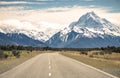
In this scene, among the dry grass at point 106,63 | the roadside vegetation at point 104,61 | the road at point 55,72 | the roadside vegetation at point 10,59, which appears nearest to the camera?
the road at point 55,72

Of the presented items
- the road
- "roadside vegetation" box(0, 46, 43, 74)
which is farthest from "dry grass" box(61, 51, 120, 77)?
"roadside vegetation" box(0, 46, 43, 74)

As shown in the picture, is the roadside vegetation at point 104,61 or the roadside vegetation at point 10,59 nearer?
the roadside vegetation at point 104,61

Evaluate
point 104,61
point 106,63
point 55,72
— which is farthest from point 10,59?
point 55,72

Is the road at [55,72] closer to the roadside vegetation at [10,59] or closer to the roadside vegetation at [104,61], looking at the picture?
the roadside vegetation at [104,61]

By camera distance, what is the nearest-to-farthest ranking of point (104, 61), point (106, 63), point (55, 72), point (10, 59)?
point (55, 72), point (106, 63), point (104, 61), point (10, 59)

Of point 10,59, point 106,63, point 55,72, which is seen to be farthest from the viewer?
point 10,59

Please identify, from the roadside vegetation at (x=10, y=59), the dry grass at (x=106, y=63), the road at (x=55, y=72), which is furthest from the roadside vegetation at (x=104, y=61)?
the roadside vegetation at (x=10, y=59)

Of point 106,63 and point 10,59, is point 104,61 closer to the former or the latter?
point 106,63

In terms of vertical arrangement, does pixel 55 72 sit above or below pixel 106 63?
below

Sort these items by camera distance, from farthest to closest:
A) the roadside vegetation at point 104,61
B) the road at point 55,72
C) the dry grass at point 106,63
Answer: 1. the roadside vegetation at point 104,61
2. the dry grass at point 106,63
3. the road at point 55,72

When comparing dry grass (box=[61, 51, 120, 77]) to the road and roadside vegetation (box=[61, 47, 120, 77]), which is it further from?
the road

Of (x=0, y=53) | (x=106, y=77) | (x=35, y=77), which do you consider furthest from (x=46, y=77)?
(x=0, y=53)

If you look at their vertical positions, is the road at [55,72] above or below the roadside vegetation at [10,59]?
below

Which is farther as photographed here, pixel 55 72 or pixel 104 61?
pixel 104 61
